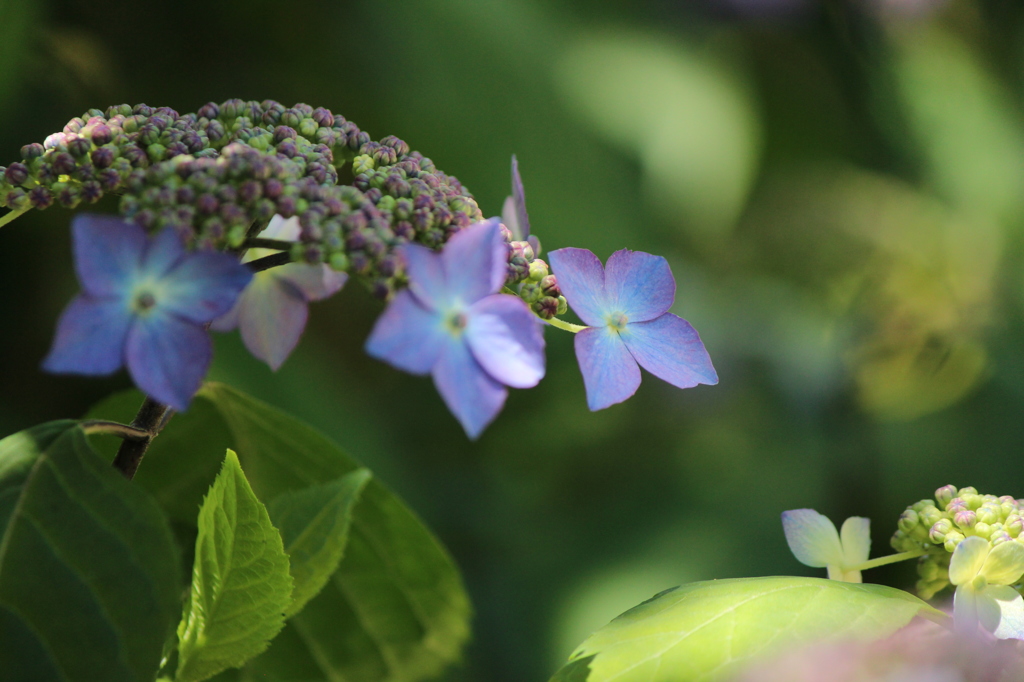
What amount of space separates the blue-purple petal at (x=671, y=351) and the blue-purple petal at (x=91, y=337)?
0.78 feet

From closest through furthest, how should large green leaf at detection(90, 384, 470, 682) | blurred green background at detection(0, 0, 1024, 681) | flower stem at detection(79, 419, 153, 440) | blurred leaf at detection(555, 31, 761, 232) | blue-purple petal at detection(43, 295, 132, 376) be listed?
1. blue-purple petal at detection(43, 295, 132, 376)
2. flower stem at detection(79, 419, 153, 440)
3. large green leaf at detection(90, 384, 470, 682)
4. blurred green background at detection(0, 0, 1024, 681)
5. blurred leaf at detection(555, 31, 761, 232)

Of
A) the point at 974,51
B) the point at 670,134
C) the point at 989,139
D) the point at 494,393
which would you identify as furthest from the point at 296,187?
the point at 974,51

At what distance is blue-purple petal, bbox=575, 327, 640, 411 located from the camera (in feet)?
1.33

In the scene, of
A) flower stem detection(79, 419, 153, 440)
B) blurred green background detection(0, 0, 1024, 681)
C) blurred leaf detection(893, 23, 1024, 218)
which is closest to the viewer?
flower stem detection(79, 419, 153, 440)

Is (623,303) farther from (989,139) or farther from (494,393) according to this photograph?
(989,139)

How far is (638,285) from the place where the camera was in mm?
471

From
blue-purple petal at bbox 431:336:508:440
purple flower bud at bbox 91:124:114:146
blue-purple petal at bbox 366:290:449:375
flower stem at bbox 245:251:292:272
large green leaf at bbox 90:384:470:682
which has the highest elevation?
purple flower bud at bbox 91:124:114:146

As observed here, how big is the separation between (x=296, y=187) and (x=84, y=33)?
1245 mm

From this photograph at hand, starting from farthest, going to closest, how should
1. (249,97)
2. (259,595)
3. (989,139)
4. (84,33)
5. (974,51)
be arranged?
(974,51)
(989,139)
(249,97)
(84,33)
(259,595)

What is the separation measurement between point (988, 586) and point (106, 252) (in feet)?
1.51

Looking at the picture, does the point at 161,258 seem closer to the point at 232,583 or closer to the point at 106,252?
the point at 106,252

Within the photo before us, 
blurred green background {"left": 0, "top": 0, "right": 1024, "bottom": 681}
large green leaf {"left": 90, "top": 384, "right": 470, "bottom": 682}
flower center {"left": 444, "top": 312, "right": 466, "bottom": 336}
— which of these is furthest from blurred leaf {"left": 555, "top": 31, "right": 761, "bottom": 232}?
flower center {"left": 444, "top": 312, "right": 466, "bottom": 336}

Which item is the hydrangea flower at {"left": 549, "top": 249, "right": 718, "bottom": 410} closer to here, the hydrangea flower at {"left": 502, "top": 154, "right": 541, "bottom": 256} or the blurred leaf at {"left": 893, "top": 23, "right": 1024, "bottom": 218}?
the hydrangea flower at {"left": 502, "top": 154, "right": 541, "bottom": 256}

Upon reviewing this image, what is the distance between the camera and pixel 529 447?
179 cm
